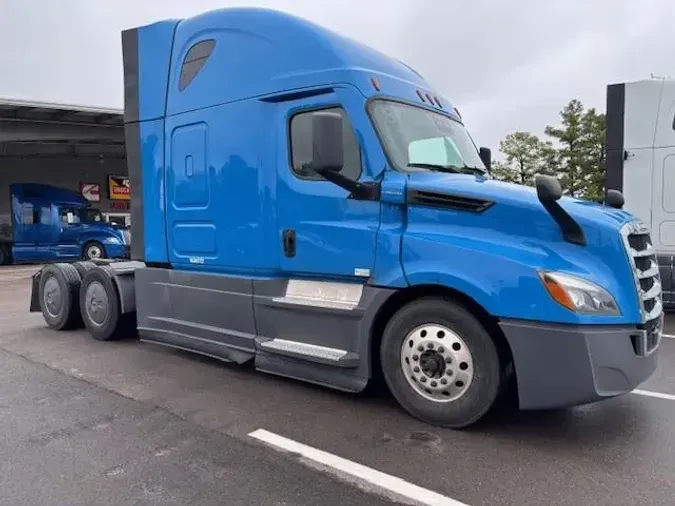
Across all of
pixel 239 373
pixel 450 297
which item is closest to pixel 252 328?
pixel 239 373

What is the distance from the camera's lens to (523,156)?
34.4 metres

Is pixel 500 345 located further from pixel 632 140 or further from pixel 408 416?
pixel 632 140

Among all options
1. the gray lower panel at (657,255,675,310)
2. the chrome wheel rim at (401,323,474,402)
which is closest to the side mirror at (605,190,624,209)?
the chrome wheel rim at (401,323,474,402)

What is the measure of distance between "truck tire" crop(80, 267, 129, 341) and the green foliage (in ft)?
83.5

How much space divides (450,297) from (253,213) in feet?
6.60

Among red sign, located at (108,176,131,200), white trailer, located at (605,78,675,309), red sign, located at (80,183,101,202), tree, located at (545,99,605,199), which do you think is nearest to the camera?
white trailer, located at (605,78,675,309)

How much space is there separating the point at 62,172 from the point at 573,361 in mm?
35582

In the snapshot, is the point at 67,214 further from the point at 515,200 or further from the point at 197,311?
the point at 515,200

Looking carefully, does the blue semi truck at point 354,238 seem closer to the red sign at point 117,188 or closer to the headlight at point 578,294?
the headlight at point 578,294

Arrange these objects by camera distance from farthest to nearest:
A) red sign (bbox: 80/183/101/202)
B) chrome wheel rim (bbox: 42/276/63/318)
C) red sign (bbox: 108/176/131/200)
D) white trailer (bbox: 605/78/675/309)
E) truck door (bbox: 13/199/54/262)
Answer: red sign (bbox: 108/176/131/200), red sign (bbox: 80/183/101/202), truck door (bbox: 13/199/54/262), white trailer (bbox: 605/78/675/309), chrome wheel rim (bbox: 42/276/63/318)

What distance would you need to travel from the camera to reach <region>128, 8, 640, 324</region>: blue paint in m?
3.79

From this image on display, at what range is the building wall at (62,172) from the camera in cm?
3138

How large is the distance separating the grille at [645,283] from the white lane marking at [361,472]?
1.76 metres

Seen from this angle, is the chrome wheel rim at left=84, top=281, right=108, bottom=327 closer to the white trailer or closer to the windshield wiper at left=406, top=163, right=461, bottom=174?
the windshield wiper at left=406, top=163, right=461, bottom=174
